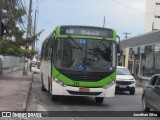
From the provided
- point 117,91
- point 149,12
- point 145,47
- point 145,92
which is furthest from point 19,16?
point 149,12

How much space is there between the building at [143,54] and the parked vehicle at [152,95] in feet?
77.1

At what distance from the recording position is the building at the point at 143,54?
1690 inches

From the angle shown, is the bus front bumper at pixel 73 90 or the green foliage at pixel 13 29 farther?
the green foliage at pixel 13 29

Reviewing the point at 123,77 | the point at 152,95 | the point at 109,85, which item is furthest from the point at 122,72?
the point at 152,95

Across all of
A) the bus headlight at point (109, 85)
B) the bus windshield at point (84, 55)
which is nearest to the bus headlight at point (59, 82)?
the bus windshield at point (84, 55)

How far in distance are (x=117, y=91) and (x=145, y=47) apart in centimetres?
1986

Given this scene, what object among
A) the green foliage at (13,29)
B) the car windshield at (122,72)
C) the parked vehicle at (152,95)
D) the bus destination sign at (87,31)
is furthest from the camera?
the green foliage at (13,29)

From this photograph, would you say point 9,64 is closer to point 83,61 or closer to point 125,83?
point 125,83

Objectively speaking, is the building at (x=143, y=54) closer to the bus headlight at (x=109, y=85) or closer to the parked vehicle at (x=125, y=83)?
the parked vehicle at (x=125, y=83)

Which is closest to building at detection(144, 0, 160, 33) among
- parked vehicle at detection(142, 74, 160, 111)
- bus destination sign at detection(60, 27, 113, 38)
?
bus destination sign at detection(60, 27, 113, 38)

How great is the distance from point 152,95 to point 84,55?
4.05 m

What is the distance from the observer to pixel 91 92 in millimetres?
18484

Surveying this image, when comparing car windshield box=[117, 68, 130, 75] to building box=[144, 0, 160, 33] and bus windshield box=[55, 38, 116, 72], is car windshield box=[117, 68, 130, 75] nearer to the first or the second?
bus windshield box=[55, 38, 116, 72]

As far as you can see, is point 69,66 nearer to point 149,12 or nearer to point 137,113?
point 137,113
